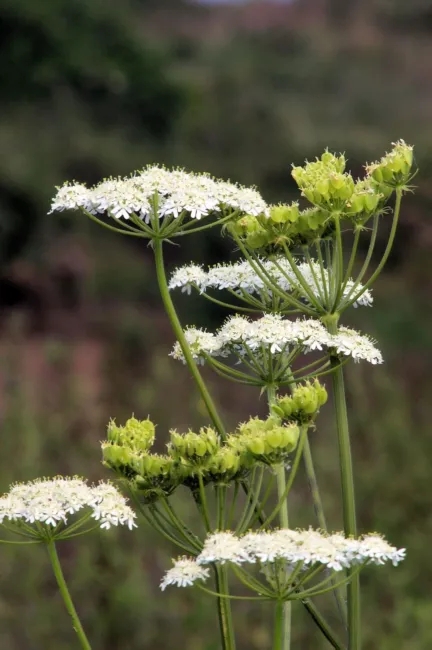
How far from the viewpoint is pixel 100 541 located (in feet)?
16.5

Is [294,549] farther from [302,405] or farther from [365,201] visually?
[365,201]

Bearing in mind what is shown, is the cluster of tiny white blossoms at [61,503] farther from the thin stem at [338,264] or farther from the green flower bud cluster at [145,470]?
the thin stem at [338,264]

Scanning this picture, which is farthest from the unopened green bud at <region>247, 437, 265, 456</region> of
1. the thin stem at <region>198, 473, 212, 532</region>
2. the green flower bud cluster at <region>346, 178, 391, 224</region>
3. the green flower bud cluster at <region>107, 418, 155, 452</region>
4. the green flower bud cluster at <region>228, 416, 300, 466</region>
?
the green flower bud cluster at <region>346, 178, 391, 224</region>

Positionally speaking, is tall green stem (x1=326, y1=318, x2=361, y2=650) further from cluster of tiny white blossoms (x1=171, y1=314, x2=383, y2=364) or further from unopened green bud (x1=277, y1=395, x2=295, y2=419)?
unopened green bud (x1=277, y1=395, x2=295, y2=419)

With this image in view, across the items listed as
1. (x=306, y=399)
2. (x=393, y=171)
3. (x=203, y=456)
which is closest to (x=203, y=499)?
(x=203, y=456)

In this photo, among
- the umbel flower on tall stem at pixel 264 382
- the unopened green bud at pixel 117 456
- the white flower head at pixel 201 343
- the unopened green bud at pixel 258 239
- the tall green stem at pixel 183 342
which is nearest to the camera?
the umbel flower on tall stem at pixel 264 382

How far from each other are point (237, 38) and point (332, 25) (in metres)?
3.39

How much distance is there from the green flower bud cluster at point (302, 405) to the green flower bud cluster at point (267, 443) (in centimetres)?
5

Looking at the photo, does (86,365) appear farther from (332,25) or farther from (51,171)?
(332,25)

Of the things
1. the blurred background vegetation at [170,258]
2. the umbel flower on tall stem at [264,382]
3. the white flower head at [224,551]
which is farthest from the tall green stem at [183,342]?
the blurred background vegetation at [170,258]

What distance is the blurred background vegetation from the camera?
201 inches

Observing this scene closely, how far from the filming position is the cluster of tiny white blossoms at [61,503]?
6.15 ft

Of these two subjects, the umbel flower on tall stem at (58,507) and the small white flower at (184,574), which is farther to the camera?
the umbel flower on tall stem at (58,507)

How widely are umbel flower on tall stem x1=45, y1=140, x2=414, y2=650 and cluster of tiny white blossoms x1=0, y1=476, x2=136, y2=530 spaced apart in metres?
0.06
